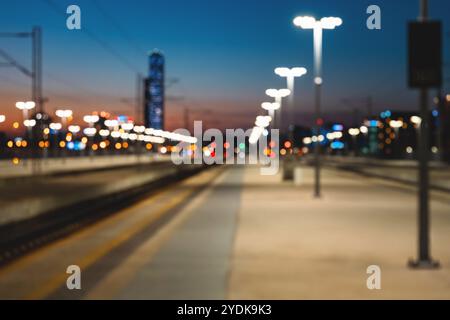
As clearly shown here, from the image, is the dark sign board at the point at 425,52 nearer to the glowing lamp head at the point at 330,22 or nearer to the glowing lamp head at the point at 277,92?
the glowing lamp head at the point at 330,22

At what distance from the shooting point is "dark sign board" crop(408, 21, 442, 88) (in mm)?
12586

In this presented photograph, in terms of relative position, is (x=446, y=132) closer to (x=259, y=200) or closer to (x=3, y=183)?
(x=3, y=183)

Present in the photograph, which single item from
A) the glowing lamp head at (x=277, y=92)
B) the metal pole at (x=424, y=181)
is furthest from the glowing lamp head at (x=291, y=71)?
the metal pole at (x=424, y=181)

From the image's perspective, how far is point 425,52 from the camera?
12.6m

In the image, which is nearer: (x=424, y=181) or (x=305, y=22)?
(x=424, y=181)

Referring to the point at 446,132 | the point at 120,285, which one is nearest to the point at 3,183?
the point at 120,285

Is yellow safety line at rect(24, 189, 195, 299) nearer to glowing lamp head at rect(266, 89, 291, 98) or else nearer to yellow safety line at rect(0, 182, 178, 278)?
yellow safety line at rect(0, 182, 178, 278)

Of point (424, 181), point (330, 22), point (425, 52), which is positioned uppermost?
point (330, 22)

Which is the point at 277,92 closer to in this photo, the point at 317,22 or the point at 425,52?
the point at 317,22

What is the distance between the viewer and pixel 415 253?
47.5ft

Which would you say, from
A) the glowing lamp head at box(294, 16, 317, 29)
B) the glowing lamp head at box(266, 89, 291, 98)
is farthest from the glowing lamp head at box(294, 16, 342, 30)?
the glowing lamp head at box(266, 89, 291, 98)

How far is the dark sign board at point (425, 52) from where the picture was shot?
41.3 ft

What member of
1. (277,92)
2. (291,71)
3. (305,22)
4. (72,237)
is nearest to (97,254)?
(72,237)

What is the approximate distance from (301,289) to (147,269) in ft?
9.33
